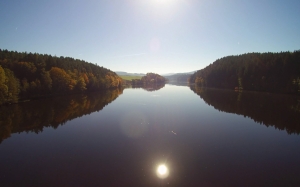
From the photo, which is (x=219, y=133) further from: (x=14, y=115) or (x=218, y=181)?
(x=14, y=115)

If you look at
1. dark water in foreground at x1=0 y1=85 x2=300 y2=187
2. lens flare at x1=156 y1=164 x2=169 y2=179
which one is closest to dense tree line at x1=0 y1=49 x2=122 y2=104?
dark water in foreground at x1=0 y1=85 x2=300 y2=187

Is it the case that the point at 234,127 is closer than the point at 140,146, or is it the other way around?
the point at 140,146

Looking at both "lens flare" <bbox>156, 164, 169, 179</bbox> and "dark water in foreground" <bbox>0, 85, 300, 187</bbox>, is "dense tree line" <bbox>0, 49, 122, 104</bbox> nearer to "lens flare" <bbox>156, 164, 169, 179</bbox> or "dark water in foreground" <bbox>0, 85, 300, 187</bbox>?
"dark water in foreground" <bbox>0, 85, 300, 187</bbox>

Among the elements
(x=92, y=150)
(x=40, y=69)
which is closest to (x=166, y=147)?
(x=92, y=150)

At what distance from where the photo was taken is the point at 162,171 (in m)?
15.6

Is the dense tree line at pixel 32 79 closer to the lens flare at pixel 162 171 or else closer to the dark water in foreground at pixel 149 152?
the dark water in foreground at pixel 149 152

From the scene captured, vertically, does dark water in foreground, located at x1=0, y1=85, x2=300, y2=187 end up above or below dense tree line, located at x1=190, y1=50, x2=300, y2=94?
below

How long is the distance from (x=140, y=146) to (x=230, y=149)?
11.0 metres

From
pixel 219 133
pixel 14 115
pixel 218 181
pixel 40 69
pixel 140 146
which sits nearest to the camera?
pixel 218 181

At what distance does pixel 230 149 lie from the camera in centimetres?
2031

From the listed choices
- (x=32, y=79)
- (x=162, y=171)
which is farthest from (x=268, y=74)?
(x=32, y=79)

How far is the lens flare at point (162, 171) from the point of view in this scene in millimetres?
14742

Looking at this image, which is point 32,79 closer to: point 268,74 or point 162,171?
point 162,171

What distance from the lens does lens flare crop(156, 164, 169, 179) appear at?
14.7 metres
